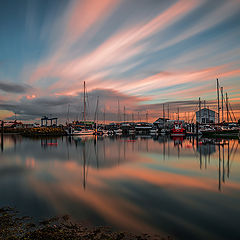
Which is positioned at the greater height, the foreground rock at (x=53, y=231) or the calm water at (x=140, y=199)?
the foreground rock at (x=53, y=231)

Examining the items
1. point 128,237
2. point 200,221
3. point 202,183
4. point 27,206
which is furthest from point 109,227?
point 202,183

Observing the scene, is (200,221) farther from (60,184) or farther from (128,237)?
(60,184)

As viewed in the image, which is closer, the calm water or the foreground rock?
the foreground rock

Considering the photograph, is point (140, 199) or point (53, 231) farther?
point (140, 199)

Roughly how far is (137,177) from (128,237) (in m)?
7.83

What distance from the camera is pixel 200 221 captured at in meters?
6.45

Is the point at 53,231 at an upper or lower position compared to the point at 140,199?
upper

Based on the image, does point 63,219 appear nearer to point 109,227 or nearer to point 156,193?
point 109,227

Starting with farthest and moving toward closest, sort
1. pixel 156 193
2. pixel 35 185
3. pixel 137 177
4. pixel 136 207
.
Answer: pixel 137 177 < pixel 35 185 < pixel 156 193 < pixel 136 207

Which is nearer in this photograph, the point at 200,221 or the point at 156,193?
the point at 200,221

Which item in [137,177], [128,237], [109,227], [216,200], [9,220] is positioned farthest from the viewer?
[137,177]

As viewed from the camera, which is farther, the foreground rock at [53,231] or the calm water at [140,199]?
the calm water at [140,199]

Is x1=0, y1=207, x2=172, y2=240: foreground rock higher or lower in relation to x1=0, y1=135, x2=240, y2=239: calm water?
higher

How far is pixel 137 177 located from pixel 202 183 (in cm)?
441
